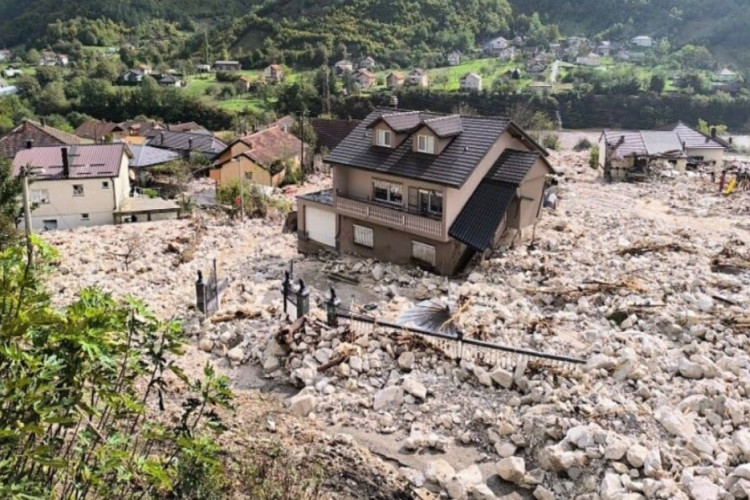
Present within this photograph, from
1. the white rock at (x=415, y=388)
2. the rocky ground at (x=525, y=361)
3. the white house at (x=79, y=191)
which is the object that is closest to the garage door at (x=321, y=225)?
the rocky ground at (x=525, y=361)

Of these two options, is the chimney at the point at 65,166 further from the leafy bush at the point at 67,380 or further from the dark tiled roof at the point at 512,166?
the leafy bush at the point at 67,380

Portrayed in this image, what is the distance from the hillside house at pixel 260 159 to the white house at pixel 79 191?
27.7 ft

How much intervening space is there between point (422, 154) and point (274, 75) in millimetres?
89826

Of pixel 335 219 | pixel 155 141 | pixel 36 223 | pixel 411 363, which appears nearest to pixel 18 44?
pixel 155 141

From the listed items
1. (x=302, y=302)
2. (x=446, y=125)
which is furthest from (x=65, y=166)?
(x=302, y=302)

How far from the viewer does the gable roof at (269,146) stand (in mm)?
48875

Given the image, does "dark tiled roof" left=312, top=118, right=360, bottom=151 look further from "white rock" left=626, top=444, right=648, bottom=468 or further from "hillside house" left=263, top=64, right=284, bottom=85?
"white rock" left=626, top=444, right=648, bottom=468

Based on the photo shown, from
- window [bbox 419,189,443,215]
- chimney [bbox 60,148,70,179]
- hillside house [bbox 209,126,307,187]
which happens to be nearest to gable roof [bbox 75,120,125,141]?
hillside house [bbox 209,126,307,187]

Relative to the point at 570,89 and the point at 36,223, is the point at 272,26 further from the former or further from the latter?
the point at 36,223

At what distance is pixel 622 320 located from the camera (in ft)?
56.1

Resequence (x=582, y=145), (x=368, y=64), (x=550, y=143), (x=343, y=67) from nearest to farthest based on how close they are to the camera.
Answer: (x=550, y=143) < (x=582, y=145) < (x=343, y=67) < (x=368, y=64)

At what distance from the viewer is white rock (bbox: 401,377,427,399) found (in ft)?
46.4

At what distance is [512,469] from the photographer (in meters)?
11.6

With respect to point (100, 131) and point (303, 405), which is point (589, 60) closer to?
point (100, 131)
